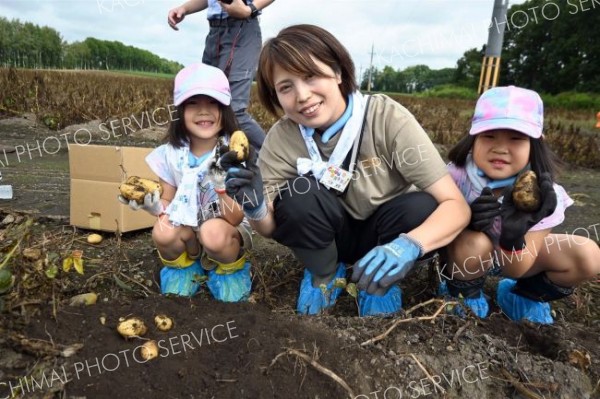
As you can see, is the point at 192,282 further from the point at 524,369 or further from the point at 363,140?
the point at 524,369

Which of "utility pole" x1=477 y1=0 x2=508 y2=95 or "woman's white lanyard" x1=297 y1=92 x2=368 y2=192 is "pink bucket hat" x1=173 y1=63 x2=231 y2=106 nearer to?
"woman's white lanyard" x1=297 y1=92 x2=368 y2=192

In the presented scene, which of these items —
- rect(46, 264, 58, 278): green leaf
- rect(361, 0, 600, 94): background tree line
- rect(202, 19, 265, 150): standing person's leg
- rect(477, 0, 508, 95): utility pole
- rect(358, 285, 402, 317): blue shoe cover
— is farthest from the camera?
rect(361, 0, 600, 94): background tree line

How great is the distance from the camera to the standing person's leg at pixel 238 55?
98.6 inches

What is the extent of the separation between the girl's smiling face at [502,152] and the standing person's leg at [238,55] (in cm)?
145

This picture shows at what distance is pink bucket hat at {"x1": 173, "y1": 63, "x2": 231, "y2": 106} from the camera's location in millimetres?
1638

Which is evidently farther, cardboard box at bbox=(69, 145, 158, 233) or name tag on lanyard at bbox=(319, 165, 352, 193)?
cardboard box at bbox=(69, 145, 158, 233)

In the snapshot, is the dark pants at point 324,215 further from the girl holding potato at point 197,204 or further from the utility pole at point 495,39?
the utility pole at point 495,39

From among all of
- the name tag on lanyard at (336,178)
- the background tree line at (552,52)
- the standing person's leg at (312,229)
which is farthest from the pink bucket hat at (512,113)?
the background tree line at (552,52)

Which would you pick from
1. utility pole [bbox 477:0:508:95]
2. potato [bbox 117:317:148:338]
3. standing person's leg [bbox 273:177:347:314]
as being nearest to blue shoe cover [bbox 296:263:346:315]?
standing person's leg [bbox 273:177:347:314]

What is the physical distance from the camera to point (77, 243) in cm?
207

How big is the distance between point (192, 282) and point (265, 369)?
0.73m

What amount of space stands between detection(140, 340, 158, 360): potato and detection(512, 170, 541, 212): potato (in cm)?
112

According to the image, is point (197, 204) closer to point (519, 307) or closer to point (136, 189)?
point (136, 189)

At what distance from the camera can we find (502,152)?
1.44m
